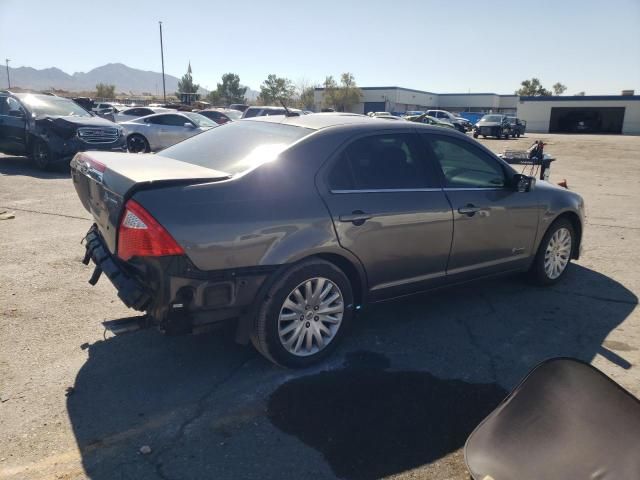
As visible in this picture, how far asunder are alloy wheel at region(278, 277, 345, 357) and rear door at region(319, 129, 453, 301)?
0.33 metres

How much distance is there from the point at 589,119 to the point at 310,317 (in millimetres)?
63218

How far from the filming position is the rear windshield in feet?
11.7

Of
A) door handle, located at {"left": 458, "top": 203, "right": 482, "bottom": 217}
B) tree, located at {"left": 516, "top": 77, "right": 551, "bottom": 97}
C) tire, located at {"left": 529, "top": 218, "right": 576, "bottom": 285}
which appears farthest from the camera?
tree, located at {"left": 516, "top": 77, "right": 551, "bottom": 97}

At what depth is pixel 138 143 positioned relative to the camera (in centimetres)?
1627

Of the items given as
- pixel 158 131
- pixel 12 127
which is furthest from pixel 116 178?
pixel 158 131

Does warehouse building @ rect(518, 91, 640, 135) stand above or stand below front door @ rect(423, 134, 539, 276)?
above

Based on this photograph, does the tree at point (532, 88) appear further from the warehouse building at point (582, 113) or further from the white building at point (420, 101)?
the warehouse building at point (582, 113)

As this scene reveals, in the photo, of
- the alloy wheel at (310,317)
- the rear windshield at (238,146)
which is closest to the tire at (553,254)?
the alloy wheel at (310,317)

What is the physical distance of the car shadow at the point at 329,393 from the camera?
8.84ft

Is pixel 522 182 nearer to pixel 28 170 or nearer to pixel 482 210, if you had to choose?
pixel 482 210

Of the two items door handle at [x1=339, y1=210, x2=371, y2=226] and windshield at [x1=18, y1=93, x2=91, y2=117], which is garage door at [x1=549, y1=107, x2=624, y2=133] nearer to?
windshield at [x1=18, y1=93, x2=91, y2=117]

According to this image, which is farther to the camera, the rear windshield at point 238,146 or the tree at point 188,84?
the tree at point 188,84

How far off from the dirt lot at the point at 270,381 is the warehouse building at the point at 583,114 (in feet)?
194

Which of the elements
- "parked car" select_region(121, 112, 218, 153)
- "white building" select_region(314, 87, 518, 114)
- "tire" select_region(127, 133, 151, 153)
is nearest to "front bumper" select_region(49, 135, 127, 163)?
"parked car" select_region(121, 112, 218, 153)
